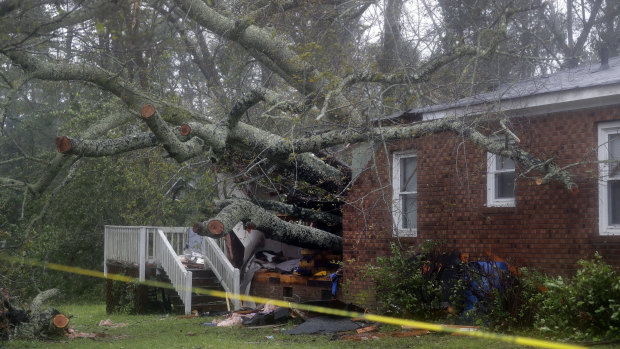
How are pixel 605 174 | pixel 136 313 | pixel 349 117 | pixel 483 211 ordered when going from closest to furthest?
pixel 605 174
pixel 483 211
pixel 349 117
pixel 136 313

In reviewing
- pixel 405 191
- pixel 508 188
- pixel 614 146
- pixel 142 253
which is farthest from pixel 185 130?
pixel 614 146

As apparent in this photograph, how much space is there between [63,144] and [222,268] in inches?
275

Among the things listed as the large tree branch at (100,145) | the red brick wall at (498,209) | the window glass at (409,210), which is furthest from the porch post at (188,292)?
the window glass at (409,210)

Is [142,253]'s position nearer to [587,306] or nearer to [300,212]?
[300,212]

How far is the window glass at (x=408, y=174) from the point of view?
1284 cm

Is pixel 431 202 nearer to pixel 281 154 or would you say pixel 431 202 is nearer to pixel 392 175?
pixel 392 175

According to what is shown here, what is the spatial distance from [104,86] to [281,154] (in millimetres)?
3637

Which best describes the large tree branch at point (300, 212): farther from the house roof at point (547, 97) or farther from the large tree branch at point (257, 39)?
the house roof at point (547, 97)

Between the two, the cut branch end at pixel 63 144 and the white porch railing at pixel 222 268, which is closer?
the cut branch end at pixel 63 144

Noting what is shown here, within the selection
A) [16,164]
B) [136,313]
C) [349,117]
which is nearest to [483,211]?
[349,117]

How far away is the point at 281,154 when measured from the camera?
42.9 ft

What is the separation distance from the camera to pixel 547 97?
10398 mm

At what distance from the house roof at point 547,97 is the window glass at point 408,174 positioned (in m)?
0.87

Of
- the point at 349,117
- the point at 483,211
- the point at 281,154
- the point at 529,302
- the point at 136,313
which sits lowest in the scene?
the point at 136,313
